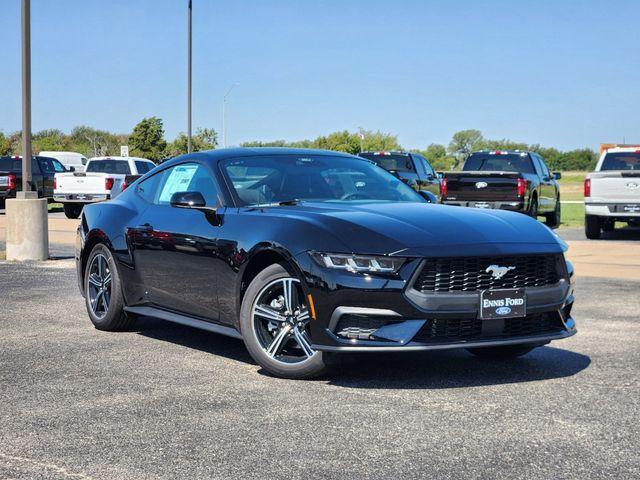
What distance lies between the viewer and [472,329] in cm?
606

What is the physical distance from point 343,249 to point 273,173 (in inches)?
61.9

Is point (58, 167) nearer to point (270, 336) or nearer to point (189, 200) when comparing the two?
point (189, 200)

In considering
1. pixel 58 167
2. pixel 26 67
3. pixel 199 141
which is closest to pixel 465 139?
pixel 199 141

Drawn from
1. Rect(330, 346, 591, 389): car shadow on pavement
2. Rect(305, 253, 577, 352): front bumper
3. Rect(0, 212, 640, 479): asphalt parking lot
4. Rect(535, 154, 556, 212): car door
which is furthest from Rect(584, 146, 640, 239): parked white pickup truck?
Rect(305, 253, 577, 352): front bumper

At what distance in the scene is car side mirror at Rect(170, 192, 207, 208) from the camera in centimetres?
705

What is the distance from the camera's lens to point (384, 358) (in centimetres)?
707

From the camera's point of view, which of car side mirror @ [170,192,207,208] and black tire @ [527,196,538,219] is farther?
black tire @ [527,196,538,219]

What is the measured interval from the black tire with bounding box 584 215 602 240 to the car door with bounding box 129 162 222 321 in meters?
14.0

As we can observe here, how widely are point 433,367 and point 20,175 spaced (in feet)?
85.5

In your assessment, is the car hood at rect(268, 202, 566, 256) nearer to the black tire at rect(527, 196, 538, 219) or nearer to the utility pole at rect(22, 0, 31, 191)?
the utility pole at rect(22, 0, 31, 191)

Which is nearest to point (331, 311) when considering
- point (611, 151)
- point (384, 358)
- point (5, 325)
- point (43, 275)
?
point (384, 358)

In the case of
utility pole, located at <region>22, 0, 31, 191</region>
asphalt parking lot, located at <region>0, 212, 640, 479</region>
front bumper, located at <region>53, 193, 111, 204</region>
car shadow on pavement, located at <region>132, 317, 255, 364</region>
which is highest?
utility pole, located at <region>22, 0, 31, 191</region>

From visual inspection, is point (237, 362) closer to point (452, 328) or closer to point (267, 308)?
point (267, 308)

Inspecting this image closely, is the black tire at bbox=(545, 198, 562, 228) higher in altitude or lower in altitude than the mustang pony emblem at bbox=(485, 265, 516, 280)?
lower
